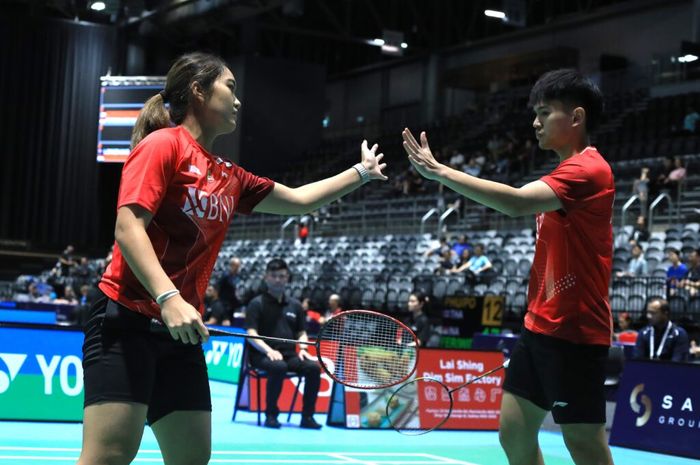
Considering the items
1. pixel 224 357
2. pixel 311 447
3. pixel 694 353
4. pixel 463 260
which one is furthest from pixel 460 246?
pixel 311 447

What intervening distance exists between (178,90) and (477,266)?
44.1 feet

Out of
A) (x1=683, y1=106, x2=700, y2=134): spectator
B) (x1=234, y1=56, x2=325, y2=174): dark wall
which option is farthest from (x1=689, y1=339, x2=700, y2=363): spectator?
(x1=234, y1=56, x2=325, y2=174): dark wall

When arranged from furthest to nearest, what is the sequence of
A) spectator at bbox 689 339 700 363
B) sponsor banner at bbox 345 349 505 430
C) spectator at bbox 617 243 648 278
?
spectator at bbox 617 243 648 278 → spectator at bbox 689 339 700 363 → sponsor banner at bbox 345 349 505 430

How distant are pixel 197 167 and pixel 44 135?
27167 millimetres

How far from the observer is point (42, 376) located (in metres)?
8.41

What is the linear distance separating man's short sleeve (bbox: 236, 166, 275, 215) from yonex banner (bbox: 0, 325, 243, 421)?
5.57 meters

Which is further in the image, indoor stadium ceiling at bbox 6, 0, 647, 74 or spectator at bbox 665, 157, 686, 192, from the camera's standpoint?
indoor stadium ceiling at bbox 6, 0, 647, 74

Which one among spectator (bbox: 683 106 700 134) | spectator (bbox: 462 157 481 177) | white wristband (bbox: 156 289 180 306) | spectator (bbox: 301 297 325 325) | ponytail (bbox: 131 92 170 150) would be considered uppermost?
spectator (bbox: 683 106 700 134)

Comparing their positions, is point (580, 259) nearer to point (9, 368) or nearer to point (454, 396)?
point (9, 368)

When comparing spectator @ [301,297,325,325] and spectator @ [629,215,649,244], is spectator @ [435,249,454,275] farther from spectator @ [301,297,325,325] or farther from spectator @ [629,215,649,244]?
spectator @ [629,215,649,244]

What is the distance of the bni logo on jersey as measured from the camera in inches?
115

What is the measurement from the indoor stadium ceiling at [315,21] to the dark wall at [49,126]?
79 centimetres

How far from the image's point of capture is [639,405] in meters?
8.44

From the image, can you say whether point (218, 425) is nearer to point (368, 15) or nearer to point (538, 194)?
point (538, 194)
